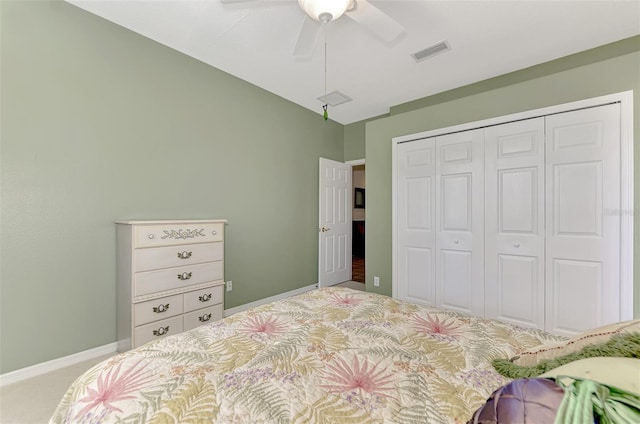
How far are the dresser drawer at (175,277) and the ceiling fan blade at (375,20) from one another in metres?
2.41

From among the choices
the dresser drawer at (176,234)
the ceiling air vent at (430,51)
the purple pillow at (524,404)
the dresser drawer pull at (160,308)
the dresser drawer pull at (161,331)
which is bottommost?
the dresser drawer pull at (161,331)

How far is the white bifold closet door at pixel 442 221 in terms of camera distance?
271 centimetres

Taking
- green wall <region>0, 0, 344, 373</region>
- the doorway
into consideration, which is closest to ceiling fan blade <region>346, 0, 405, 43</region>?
green wall <region>0, 0, 344, 373</region>

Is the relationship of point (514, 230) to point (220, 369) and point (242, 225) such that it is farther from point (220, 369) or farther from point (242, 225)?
point (242, 225)

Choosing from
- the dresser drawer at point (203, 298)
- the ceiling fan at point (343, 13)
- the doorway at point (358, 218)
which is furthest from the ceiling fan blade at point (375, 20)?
the doorway at point (358, 218)

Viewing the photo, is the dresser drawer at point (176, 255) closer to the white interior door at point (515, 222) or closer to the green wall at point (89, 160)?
the green wall at point (89, 160)

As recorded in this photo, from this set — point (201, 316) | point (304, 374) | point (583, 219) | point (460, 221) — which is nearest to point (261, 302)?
point (201, 316)

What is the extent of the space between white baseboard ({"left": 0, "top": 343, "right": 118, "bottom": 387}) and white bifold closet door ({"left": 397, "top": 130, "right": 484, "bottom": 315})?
2964 mm

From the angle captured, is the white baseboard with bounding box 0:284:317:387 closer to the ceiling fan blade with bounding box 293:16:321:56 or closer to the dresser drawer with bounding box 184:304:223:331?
the dresser drawer with bounding box 184:304:223:331

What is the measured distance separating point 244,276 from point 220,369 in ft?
8.18

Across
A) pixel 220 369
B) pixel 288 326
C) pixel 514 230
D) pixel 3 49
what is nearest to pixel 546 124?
pixel 514 230

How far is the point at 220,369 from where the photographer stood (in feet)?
3.16

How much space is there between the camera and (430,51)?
8.96 ft

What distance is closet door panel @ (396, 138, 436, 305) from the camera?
118 inches
